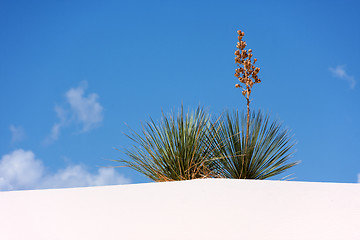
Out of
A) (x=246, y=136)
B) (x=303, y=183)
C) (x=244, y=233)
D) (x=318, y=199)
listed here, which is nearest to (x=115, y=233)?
(x=244, y=233)

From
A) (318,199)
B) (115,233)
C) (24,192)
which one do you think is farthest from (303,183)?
(24,192)

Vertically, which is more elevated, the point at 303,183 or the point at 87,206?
the point at 303,183

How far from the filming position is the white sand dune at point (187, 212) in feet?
4.79

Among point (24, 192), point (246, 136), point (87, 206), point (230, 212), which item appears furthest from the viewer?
point (246, 136)

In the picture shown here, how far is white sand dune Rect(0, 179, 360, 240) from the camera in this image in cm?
146

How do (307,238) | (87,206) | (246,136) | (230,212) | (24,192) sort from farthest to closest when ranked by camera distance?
(246,136), (24,192), (87,206), (230,212), (307,238)

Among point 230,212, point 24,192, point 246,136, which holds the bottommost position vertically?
point 230,212

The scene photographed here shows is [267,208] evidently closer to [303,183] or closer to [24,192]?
[303,183]

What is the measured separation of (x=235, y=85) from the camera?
3430mm

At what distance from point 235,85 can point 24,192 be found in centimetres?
202

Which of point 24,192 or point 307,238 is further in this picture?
point 24,192

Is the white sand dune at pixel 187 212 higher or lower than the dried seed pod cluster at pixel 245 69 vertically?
lower

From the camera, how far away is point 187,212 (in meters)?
1.64

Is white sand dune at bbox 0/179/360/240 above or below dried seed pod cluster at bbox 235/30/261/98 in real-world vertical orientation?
below
